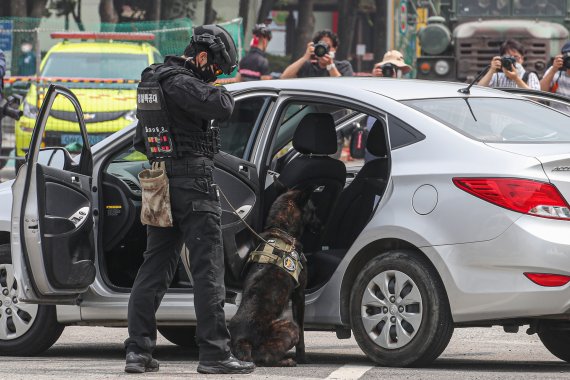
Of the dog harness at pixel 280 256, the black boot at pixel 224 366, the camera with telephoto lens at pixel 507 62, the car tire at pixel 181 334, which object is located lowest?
the car tire at pixel 181 334

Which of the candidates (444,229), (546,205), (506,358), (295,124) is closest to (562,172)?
(546,205)

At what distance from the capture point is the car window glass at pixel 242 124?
8177 millimetres

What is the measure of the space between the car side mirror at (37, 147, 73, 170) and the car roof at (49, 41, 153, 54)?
468 inches

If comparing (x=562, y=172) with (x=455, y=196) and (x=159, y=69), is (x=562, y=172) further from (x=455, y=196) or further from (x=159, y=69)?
(x=159, y=69)

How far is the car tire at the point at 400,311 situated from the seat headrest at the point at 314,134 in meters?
0.85

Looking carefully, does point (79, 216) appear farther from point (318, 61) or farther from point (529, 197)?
point (318, 61)

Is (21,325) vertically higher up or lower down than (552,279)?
lower down

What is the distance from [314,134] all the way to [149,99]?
4.19 ft

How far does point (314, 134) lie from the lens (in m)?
7.92

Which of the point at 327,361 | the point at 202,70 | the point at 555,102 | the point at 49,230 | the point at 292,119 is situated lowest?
the point at 327,361

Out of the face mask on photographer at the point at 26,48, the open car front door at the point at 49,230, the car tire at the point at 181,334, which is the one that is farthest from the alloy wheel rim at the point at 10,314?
the face mask on photographer at the point at 26,48

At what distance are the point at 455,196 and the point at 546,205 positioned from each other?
45 centimetres

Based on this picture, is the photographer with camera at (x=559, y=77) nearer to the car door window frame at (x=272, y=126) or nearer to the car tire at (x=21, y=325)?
the car door window frame at (x=272, y=126)

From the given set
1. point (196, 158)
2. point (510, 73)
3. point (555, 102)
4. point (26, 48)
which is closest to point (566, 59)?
point (510, 73)
